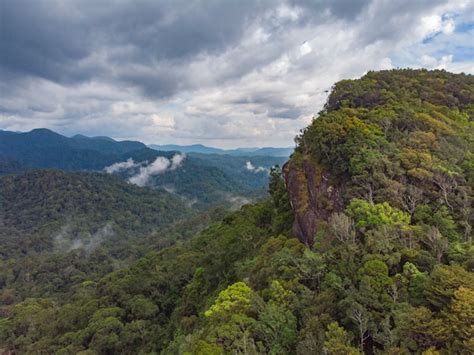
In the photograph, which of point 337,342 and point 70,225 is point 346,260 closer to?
point 337,342

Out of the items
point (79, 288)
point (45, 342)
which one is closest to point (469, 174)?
point (45, 342)

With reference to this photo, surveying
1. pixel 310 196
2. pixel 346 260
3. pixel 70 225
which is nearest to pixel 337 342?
pixel 346 260

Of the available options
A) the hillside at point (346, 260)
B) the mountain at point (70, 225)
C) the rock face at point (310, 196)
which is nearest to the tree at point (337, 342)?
the hillside at point (346, 260)

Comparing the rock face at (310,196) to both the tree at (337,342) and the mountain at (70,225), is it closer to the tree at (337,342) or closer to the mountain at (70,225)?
the tree at (337,342)

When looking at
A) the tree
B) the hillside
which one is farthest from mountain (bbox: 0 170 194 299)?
the tree

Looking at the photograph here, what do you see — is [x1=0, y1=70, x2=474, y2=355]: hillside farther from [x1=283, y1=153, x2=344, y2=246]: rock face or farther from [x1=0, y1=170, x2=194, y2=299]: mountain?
[x1=0, y1=170, x2=194, y2=299]: mountain

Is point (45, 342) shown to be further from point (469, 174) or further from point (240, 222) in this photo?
point (469, 174)
